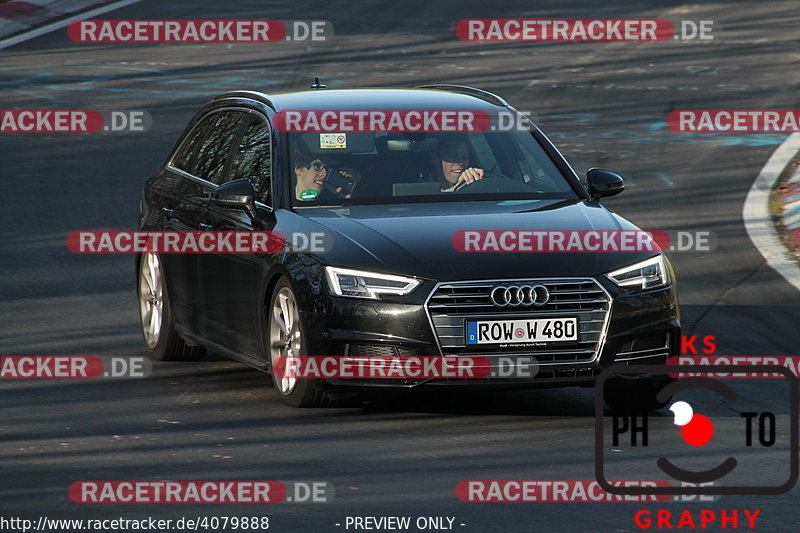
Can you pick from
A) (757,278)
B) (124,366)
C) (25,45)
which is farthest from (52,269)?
(25,45)

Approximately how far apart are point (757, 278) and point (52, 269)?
576cm

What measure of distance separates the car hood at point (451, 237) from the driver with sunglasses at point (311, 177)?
0.60ft

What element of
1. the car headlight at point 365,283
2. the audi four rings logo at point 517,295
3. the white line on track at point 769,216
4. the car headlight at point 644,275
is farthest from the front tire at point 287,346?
the white line on track at point 769,216

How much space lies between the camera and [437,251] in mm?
8812

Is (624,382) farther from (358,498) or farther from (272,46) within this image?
(272,46)

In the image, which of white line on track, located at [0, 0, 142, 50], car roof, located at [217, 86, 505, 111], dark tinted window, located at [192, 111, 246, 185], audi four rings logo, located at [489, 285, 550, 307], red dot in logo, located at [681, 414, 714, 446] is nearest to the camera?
red dot in logo, located at [681, 414, 714, 446]

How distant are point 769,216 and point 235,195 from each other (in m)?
7.70

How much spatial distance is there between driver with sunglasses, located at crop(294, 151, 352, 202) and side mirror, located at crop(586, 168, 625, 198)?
57.8 inches

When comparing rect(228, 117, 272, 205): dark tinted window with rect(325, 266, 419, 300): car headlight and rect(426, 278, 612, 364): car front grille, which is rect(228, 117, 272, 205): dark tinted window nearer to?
rect(325, 266, 419, 300): car headlight

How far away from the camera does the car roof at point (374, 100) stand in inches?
408

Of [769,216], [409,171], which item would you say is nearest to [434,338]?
[409,171]

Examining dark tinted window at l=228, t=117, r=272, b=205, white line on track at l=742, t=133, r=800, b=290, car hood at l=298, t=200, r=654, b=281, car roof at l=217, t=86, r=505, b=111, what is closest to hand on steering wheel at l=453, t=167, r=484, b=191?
car hood at l=298, t=200, r=654, b=281

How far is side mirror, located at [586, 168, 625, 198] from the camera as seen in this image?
10.0 m

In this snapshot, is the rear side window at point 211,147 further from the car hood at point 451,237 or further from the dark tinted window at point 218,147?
the car hood at point 451,237
